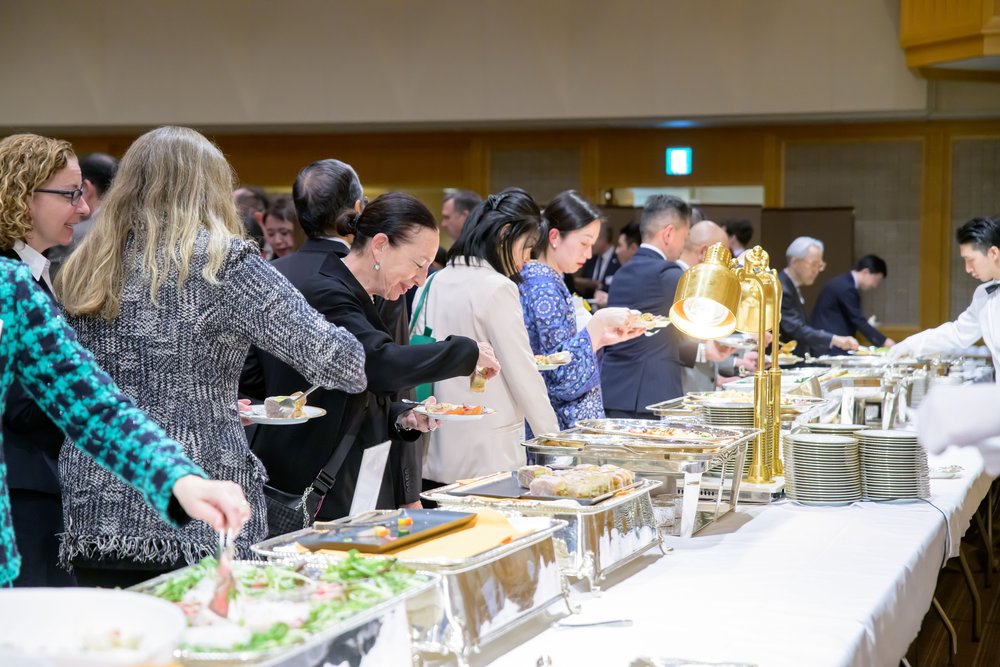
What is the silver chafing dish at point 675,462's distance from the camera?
200 cm

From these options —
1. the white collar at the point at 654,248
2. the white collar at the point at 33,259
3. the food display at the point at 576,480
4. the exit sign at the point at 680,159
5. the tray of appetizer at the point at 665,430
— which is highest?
the exit sign at the point at 680,159

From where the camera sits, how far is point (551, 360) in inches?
108

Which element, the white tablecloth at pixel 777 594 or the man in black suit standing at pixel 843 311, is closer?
the white tablecloth at pixel 777 594

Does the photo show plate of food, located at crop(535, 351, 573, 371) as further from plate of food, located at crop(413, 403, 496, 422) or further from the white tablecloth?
the white tablecloth

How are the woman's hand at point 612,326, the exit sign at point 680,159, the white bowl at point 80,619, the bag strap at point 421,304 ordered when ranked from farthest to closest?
the exit sign at point 680,159 < the woman's hand at point 612,326 < the bag strap at point 421,304 < the white bowl at point 80,619

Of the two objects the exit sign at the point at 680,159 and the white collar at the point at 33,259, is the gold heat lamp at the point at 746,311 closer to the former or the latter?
the white collar at the point at 33,259

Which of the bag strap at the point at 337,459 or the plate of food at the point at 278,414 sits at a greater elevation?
the plate of food at the point at 278,414

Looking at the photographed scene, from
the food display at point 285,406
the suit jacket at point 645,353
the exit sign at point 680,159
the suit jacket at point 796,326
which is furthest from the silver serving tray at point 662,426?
the exit sign at point 680,159

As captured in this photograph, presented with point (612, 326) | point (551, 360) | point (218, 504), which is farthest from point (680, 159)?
point (218, 504)

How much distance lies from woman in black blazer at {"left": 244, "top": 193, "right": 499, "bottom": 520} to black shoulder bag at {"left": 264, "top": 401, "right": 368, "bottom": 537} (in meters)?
0.01

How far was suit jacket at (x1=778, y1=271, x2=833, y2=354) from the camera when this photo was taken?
19.9ft

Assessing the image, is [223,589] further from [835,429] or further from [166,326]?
[835,429]

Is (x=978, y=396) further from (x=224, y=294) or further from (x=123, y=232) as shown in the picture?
(x=123, y=232)

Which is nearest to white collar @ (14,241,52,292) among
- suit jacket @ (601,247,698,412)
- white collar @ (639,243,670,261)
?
suit jacket @ (601,247,698,412)
